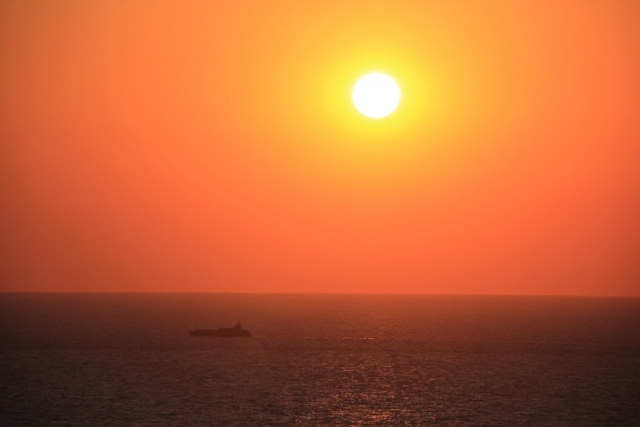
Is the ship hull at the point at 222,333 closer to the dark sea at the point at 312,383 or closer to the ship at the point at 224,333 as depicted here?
the ship at the point at 224,333

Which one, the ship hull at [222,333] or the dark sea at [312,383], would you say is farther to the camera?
the ship hull at [222,333]

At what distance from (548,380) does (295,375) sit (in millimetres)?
34831

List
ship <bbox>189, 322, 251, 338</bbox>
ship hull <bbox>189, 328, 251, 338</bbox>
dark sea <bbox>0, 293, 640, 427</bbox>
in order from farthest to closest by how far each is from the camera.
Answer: ship <bbox>189, 322, 251, 338</bbox> → ship hull <bbox>189, 328, 251, 338</bbox> → dark sea <bbox>0, 293, 640, 427</bbox>

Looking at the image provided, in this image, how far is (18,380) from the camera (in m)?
108

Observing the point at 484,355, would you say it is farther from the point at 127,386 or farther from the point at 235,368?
the point at 127,386

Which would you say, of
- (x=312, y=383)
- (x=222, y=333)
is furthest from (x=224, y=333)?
(x=312, y=383)

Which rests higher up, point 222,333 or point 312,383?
point 222,333

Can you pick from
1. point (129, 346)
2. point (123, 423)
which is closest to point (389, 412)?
point (123, 423)

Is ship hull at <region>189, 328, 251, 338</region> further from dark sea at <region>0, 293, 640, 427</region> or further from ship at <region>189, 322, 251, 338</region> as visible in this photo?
dark sea at <region>0, 293, 640, 427</region>

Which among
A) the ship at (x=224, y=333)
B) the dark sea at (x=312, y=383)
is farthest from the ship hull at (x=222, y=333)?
the dark sea at (x=312, y=383)

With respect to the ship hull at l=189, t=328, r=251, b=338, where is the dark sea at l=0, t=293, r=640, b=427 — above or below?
below

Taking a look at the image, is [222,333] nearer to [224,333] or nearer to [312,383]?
[224,333]

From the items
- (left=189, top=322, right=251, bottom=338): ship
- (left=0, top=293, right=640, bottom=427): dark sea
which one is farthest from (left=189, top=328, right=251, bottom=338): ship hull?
(left=0, top=293, right=640, bottom=427): dark sea

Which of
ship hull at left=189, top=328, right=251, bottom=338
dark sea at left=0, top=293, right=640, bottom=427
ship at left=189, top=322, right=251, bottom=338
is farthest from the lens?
ship at left=189, top=322, right=251, bottom=338
